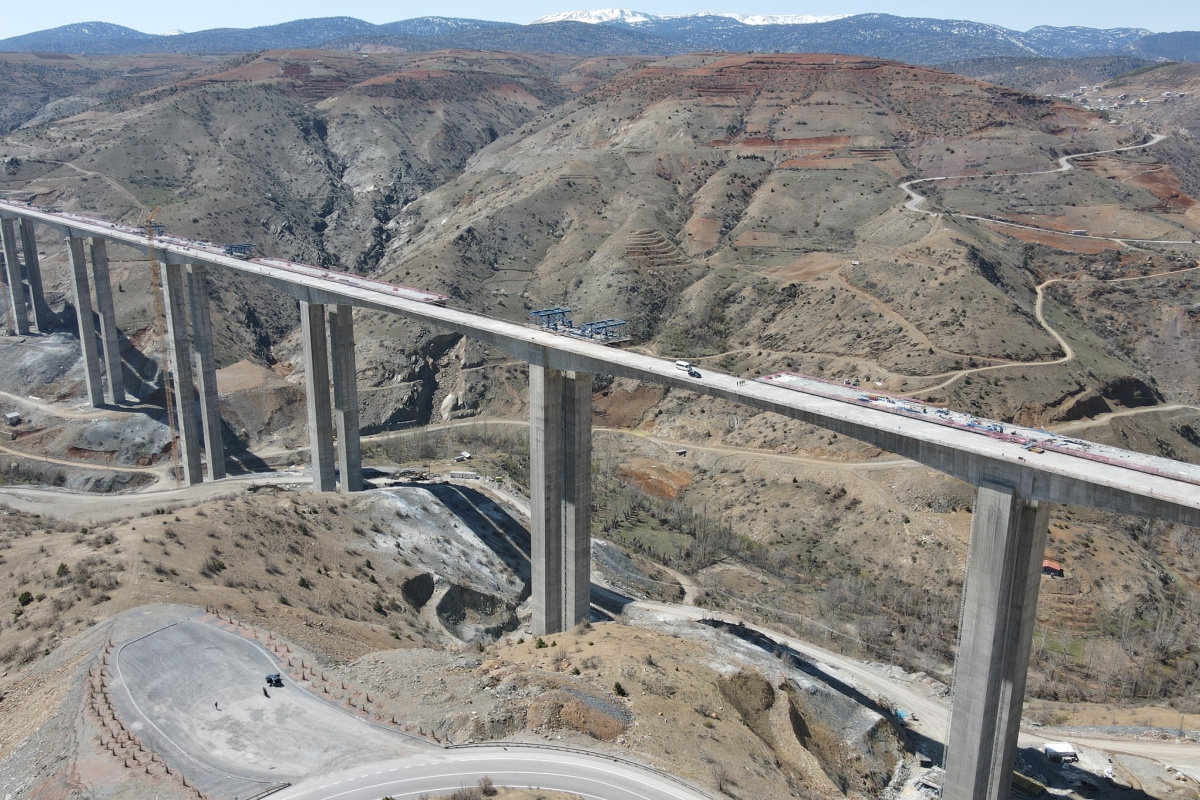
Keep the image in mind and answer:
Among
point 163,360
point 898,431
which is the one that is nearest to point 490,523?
point 898,431

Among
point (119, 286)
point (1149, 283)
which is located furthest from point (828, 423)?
point (119, 286)

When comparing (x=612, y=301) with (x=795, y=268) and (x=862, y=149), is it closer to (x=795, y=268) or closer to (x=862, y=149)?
(x=795, y=268)

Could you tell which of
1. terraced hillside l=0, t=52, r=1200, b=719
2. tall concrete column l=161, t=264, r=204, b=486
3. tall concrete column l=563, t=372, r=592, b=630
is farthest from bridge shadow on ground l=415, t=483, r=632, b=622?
tall concrete column l=161, t=264, r=204, b=486

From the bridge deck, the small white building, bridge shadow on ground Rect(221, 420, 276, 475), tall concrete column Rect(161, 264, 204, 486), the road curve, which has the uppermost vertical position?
the bridge deck

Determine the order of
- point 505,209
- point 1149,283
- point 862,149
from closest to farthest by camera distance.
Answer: point 1149,283, point 505,209, point 862,149

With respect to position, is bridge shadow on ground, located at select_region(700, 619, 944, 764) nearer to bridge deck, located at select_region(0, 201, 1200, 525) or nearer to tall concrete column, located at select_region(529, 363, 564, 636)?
tall concrete column, located at select_region(529, 363, 564, 636)

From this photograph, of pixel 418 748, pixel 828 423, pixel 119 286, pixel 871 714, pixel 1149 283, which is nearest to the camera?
pixel 418 748
